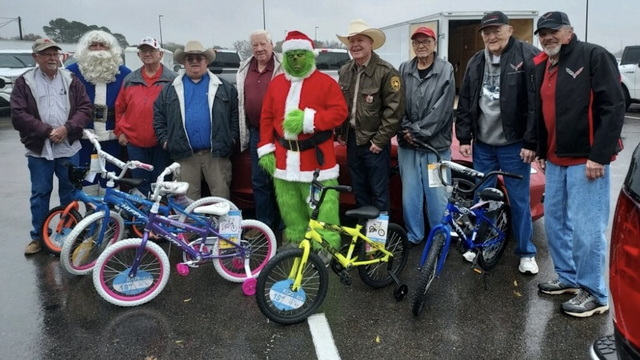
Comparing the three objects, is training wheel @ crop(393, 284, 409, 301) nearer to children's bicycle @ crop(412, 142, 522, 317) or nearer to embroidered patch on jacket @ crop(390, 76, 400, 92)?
children's bicycle @ crop(412, 142, 522, 317)

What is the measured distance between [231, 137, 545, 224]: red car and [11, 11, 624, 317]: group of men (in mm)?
290

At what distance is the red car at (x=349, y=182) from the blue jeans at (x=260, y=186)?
0.36 metres

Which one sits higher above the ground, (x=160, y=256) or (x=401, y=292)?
(x=160, y=256)

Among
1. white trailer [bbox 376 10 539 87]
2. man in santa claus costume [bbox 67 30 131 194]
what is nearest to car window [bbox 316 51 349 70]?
white trailer [bbox 376 10 539 87]

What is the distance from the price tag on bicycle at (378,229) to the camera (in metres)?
3.56

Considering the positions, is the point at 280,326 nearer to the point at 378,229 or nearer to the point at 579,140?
the point at 378,229

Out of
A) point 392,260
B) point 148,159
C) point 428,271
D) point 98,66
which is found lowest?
point 392,260

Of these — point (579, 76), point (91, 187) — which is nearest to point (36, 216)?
point (91, 187)

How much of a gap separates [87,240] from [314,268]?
1884mm

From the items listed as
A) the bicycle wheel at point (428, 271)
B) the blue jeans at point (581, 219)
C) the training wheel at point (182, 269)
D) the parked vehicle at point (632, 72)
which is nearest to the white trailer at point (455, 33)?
the parked vehicle at point (632, 72)

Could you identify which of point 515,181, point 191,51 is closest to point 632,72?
point 515,181

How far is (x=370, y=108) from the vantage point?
4035 millimetres

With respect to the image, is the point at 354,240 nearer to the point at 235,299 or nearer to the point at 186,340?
the point at 235,299

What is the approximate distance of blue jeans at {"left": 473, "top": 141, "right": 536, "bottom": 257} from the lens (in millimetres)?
3854
